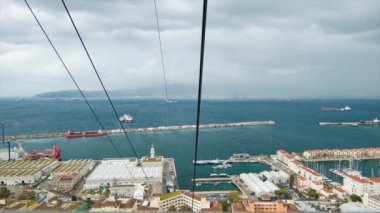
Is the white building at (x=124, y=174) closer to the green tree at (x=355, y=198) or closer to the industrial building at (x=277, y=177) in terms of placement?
the industrial building at (x=277, y=177)

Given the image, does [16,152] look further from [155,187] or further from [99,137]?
[155,187]

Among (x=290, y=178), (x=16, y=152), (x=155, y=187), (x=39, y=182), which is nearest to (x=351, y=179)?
(x=290, y=178)

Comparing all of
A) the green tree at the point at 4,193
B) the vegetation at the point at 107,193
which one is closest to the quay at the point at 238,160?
the vegetation at the point at 107,193

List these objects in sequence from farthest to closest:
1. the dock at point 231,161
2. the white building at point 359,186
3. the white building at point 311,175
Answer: the dock at point 231,161 → the white building at point 311,175 → the white building at point 359,186

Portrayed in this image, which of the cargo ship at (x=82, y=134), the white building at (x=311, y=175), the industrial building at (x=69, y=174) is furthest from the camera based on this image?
the cargo ship at (x=82, y=134)

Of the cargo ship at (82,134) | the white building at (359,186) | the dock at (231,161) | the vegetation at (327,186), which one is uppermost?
the cargo ship at (82,134)

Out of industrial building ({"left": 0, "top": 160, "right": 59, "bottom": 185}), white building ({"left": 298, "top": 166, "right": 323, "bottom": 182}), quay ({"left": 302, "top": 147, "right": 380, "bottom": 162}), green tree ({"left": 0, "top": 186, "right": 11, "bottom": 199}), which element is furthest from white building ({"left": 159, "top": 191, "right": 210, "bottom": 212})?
quay ({"left": 302, "top": 147, "right": 380, "bottom": 162})

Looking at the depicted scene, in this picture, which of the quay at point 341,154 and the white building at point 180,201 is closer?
the white building at point 180,201

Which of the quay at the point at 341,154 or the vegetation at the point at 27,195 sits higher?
the quay at the point at 341,154
